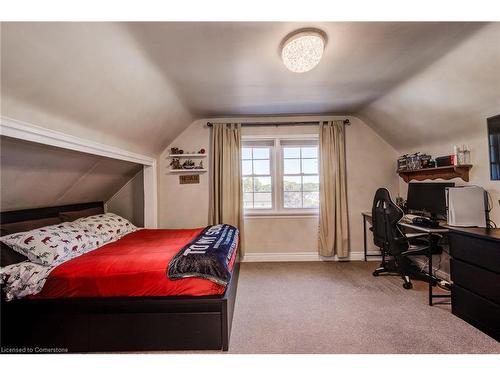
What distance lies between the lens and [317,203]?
152 inches

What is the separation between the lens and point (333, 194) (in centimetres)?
361

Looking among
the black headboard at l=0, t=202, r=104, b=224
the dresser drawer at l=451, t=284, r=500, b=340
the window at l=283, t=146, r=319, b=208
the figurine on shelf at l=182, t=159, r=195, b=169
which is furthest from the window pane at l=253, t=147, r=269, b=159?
the dresser drawer at l=451, t=284, r=500, b=340

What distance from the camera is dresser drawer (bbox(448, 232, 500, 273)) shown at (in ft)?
5.75

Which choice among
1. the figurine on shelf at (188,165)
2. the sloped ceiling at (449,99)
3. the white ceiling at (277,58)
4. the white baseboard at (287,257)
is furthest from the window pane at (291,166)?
the figurine on shelf at (188,165)

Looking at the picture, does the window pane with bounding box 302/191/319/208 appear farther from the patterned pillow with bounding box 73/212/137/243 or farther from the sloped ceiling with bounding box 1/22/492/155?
the patterned pillow with bounding box 73/212/137/243

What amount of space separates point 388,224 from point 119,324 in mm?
2877

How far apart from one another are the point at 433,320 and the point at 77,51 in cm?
350

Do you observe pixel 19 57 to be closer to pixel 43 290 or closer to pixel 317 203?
pixel 43 290

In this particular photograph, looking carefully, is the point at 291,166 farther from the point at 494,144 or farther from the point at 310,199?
the point at 494,144

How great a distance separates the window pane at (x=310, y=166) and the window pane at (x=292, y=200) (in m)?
0.44

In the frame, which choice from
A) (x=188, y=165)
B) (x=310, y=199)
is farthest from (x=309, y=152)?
(x=188, y=165)

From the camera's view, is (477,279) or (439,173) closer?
(477,279)
